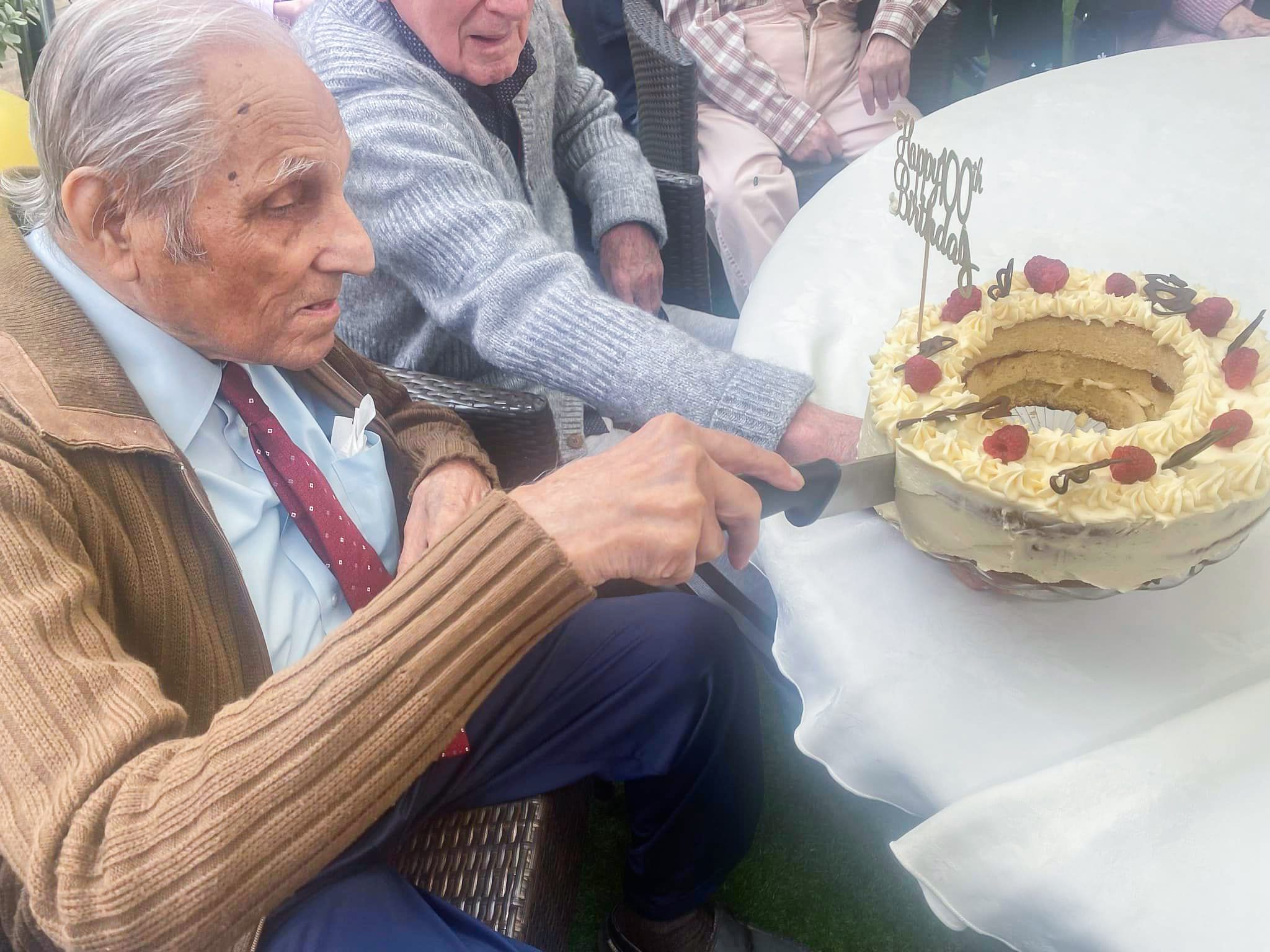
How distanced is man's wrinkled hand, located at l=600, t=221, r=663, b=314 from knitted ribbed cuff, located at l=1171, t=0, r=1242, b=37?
1703mm

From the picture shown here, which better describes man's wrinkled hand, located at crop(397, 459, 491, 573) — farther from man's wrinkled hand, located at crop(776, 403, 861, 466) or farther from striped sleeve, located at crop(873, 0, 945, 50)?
striped sleeve, located at crop(873, 0, 945, 50)

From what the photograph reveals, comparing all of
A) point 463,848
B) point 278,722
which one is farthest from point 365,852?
point 278,722

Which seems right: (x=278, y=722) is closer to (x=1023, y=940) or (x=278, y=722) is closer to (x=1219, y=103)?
(x=1023, y=940)

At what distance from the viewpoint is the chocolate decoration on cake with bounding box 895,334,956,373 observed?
92 cm

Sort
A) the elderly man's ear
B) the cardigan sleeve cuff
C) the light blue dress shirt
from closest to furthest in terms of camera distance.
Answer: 1. the elderly man's ear
2. the light blue dress shirt
3. the cardigan sleeve cuff

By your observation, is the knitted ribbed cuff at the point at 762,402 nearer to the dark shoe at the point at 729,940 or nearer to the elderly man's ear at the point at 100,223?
the elderly man's ear at the point at 100,223

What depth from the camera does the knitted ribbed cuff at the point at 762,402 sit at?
1.10 meters

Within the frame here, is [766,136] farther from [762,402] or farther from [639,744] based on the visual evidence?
[639,744]

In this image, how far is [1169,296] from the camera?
953 mm

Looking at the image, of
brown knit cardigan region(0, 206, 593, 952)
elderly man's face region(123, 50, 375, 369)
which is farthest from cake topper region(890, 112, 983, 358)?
elderly man's face region(123, 50, 375, 369)

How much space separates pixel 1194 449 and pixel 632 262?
137 centimetres

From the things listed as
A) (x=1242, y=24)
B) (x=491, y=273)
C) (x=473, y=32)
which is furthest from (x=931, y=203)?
(x=1242, y=24)

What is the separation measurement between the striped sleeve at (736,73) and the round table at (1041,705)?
1314 millimetres

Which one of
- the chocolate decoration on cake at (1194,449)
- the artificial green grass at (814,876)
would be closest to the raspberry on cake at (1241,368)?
the chocolate decoration on cake at (1194,449)
